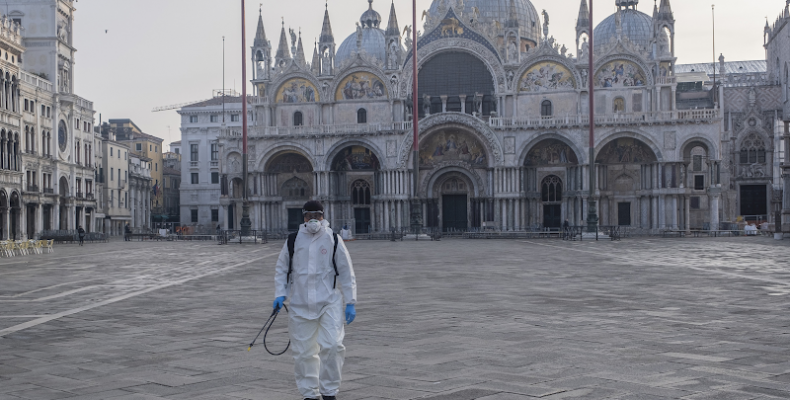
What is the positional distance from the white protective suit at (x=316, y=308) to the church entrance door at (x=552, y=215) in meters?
51.1

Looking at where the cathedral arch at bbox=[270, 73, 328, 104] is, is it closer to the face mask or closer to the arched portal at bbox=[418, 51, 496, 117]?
the arched portal at bbox=[418, 51, 496, 117]

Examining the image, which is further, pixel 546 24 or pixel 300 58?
pixel 300 58

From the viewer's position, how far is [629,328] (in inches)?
444

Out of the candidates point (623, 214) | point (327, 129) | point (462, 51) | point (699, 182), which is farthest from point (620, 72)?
point (327, 129)

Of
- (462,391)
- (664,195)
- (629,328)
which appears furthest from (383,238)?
(462,391)

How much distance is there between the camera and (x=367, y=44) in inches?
3024

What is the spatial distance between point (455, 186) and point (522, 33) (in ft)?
55.5

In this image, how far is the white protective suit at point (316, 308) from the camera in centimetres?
749

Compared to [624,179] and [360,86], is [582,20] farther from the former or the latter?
[360,86]

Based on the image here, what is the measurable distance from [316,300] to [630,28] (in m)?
71.5

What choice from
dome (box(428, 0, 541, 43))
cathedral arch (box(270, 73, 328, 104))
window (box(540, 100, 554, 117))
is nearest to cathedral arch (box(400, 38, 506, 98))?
window (box(540, 100, 554, 117))

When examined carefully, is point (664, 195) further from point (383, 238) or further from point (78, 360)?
point (78, 360)

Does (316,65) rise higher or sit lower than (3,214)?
higher

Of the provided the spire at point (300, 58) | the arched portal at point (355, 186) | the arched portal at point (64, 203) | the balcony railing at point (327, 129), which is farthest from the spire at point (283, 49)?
the arched portal at point (64, 203)
